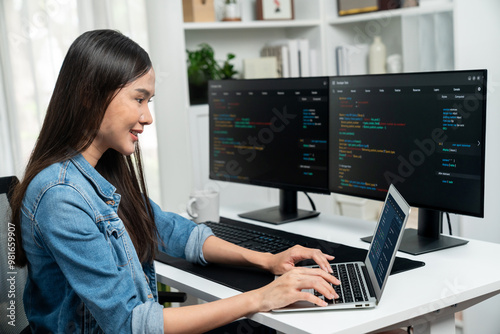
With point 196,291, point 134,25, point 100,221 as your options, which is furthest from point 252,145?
point 134,25

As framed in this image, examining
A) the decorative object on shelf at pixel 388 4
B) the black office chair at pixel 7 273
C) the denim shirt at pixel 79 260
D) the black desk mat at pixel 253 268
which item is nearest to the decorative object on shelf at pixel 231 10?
the decorative object on shelf at pixel 388 4

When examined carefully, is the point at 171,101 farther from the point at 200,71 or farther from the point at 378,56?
the point at 378,56

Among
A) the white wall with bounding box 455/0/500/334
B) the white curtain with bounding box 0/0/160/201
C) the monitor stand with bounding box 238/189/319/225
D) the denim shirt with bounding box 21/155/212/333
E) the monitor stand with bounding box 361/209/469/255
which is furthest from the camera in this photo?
the white curtain with bounding box 0/0/160/201

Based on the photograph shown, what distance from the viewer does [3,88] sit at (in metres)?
2.59

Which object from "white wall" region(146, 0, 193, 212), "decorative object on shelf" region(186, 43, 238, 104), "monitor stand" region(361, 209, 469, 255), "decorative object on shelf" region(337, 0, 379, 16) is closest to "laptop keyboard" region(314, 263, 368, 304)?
"monitor stand" region(361, 209, 469, 255)

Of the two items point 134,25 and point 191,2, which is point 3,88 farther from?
point 191,2

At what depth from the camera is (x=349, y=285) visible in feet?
4.25

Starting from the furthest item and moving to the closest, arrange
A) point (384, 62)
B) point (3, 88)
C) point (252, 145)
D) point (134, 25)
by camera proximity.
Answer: point (384, 62) < point (134, 25) < point (3, 88) < point (252, 145)

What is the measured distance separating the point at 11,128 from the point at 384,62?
187 cm

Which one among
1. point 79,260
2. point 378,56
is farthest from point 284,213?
point 378,56

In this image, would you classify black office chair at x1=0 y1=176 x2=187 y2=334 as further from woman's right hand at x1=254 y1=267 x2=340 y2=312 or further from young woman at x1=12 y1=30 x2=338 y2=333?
woman's right hand at x1=254 y1=267 x2=340 y2=312

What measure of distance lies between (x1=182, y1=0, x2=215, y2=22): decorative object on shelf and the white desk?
1.71 meters

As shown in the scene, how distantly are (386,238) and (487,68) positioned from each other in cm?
142

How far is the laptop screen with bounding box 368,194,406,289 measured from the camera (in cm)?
119
